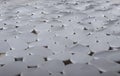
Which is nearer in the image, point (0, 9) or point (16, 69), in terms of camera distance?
point (16, 69)

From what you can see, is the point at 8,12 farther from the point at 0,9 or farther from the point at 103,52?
the point at 103,52

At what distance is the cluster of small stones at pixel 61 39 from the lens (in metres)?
1.00

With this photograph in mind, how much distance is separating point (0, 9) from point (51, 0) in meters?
0.45

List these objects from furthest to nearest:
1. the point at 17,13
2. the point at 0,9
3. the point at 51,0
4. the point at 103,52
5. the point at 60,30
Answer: the point at 51,0, the point at 0,9, the point at 17,13, the point at 60,30, the point at 103,52

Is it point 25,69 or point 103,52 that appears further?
point 103,52

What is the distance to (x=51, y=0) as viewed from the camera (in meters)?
2.09

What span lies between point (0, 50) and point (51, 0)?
39.5 inches

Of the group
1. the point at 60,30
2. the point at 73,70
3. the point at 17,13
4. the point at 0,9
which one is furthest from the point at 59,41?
the point at 0,9

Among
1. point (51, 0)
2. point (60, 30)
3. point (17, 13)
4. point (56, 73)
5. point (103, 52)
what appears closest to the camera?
point (56, 73)

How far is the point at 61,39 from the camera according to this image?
4.14ft

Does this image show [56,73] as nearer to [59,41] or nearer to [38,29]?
[59,41]

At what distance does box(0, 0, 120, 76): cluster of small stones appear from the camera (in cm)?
100

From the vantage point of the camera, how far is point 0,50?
1.19 meters

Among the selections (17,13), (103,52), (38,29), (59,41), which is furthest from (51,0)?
(103,52)
